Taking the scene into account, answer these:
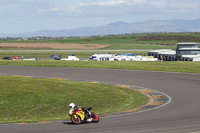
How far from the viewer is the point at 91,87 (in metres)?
36.0

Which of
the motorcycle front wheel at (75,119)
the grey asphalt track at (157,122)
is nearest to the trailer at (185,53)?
the grey asphalt track at (157,122)

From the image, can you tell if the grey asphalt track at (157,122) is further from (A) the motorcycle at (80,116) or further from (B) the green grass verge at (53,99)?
(B) the green grass verge at (53,99)

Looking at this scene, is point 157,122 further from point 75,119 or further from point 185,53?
point 185,53

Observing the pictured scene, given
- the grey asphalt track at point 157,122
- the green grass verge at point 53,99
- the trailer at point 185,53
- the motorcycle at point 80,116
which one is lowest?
the green grass verge at point 53,99

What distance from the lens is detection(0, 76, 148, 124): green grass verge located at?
2433cm

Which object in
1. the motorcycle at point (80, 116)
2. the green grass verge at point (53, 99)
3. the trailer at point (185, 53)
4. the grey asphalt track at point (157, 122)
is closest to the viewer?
the grey asphalt track at point (157, 122)

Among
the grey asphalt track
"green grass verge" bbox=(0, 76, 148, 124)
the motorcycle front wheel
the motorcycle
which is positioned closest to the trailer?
the grey asphalt track

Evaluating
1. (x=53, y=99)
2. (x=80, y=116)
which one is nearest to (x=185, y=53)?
(x=53, y=99)

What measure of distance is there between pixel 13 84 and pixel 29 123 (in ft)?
52.5

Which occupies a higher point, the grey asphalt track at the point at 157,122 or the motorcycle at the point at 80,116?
the motorcycle at the point at 80,116

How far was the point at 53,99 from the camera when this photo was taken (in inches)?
1147

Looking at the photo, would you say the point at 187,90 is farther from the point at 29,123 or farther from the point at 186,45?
the point at 186,45

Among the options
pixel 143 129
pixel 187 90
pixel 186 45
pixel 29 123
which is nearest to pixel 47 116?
pixel 29 123

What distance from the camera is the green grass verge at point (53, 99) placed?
2433 cm
